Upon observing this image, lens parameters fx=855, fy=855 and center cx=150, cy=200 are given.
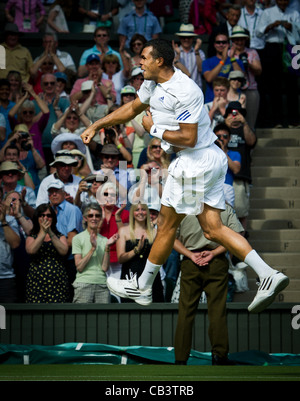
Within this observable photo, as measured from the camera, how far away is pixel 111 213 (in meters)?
10.4

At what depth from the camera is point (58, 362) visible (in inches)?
346

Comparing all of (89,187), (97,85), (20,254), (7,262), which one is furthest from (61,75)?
(7,262)

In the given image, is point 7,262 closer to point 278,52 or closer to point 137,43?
point 137,43

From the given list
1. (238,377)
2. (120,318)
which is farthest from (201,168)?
(120,318)

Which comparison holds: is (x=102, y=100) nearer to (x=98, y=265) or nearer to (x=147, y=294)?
(x=98, y=265)

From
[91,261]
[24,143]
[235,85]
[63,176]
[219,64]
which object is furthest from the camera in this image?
[219,64]

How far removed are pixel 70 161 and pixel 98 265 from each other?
1.72 m

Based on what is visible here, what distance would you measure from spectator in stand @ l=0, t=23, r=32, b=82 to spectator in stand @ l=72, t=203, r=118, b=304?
4733mm

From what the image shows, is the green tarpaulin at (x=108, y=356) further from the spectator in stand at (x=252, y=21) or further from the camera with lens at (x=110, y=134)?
the spectator in stand at (x=252, y=21)

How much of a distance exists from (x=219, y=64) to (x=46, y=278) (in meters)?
4.87

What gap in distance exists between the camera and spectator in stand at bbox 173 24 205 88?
13.2 m

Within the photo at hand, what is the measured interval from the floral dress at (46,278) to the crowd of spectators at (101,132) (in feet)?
0.04
